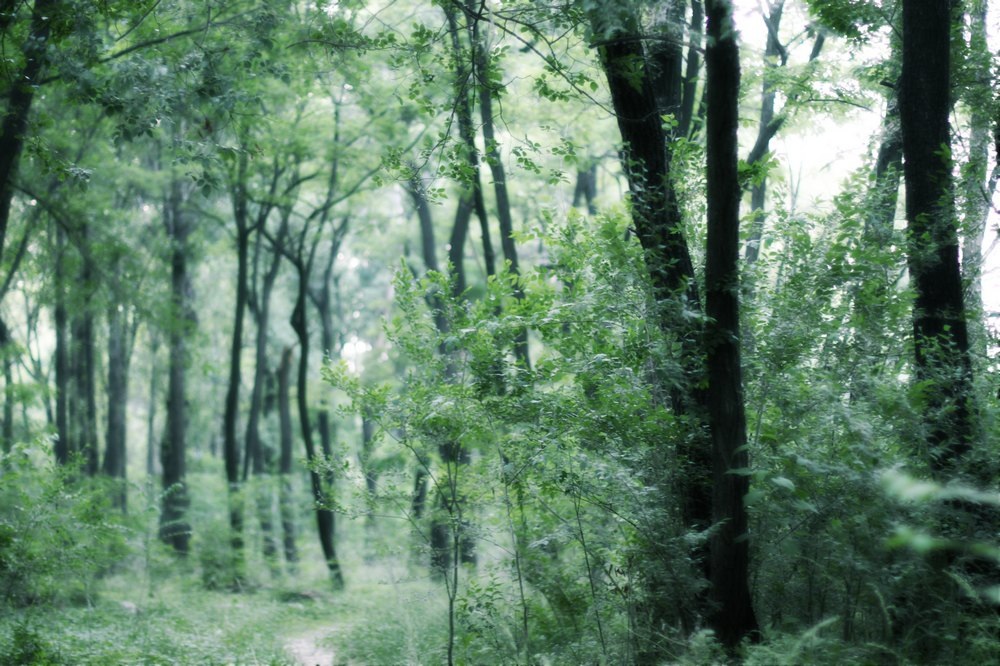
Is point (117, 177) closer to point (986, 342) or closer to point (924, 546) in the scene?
point (986, 342)

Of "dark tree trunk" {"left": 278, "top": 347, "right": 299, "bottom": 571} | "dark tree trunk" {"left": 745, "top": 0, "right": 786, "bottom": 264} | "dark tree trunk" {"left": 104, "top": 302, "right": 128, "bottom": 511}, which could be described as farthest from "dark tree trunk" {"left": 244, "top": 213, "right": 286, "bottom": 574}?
"dark tree trunk" {"left": 745, "top": 0, "right": 786, "bottom": 264}

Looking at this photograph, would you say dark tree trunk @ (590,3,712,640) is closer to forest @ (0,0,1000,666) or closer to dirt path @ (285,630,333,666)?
forest @ (0,0,1000,666)

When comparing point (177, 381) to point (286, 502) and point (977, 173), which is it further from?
point (977, 173)

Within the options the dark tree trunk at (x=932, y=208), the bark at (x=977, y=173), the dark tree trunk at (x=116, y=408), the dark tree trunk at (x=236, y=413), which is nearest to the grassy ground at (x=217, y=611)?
the dark tree trunk at (x=236, y=413)

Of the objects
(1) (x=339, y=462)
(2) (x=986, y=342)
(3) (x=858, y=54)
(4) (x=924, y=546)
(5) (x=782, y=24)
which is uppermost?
(5) (x=782, y=24)

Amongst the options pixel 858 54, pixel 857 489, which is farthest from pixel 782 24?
pixel 857 489

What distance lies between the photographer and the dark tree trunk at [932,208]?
644cm

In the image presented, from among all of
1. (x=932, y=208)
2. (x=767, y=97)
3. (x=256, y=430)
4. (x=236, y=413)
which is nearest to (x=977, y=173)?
(x=932, y=208)

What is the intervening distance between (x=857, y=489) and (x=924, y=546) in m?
1.88

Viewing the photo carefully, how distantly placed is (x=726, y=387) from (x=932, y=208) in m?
2.38

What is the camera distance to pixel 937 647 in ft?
18.3

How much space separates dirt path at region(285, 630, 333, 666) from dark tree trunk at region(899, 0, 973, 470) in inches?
288

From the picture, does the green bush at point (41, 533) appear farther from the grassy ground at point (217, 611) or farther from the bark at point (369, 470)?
the bark at point (369, 470)

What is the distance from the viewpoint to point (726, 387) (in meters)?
6.23
